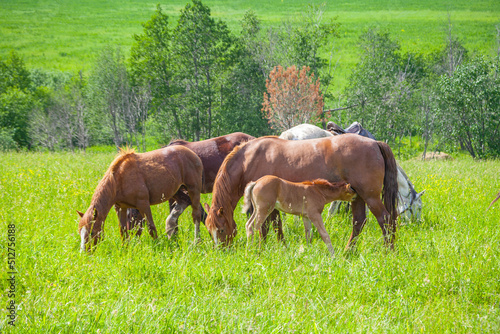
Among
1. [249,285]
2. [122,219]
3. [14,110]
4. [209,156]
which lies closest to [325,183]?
[249,285]

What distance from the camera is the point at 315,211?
5.39m

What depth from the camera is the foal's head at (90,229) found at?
4.76 m

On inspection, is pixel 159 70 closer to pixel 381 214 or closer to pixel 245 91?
pixel 245 91

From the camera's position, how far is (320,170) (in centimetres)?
589

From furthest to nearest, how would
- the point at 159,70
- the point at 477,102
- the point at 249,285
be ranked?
the point at 159,70 < the point at 477,102 < the point at 249,285

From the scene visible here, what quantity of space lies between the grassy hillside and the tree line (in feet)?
34.8

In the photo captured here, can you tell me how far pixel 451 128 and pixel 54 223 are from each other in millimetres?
27158

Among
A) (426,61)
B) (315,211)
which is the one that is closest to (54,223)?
(315,211)

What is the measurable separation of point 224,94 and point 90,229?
1194 inches

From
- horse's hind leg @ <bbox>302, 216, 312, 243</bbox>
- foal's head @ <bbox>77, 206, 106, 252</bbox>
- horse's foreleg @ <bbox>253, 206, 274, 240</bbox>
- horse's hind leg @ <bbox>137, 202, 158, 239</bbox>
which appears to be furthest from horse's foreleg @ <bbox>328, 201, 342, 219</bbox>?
foal's head @ <bbox>77, 206, 106, 252</bbox>

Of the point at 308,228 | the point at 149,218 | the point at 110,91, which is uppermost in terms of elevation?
the point at 149,218

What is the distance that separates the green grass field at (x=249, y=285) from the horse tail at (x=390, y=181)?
50 cm

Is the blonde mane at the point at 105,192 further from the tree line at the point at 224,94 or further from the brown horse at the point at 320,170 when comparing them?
the tree line at the point at 224,94

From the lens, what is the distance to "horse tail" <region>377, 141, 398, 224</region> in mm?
5922
